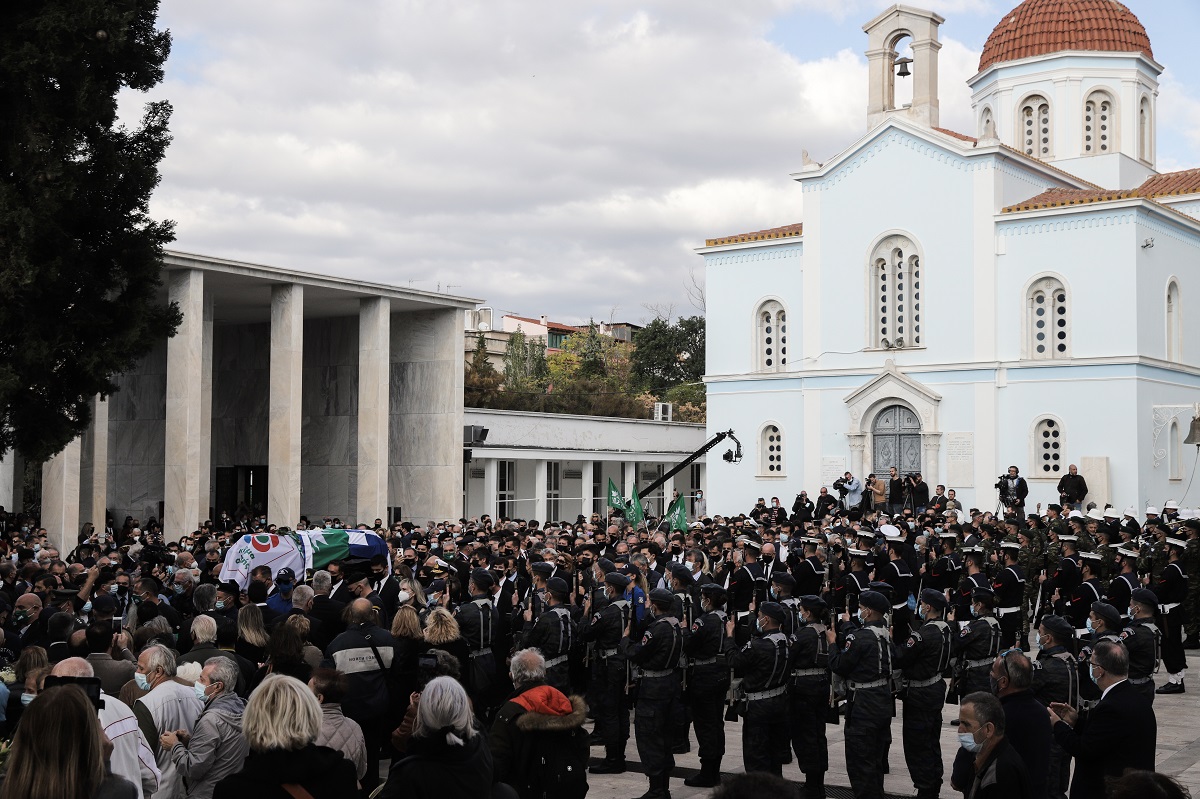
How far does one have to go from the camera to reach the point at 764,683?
10.3 metres

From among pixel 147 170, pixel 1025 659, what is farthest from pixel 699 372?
pixel 1025 659

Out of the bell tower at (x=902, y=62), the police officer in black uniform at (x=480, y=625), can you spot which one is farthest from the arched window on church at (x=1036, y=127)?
the police officer in black uniform at (x=480, y=625)

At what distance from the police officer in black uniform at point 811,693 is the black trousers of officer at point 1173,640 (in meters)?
7.27

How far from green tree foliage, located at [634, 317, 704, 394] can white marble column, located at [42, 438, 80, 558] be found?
45452mm

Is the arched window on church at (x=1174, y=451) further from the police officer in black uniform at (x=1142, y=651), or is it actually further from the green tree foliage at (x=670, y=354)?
the green tree foliage at (x=670, y=354)

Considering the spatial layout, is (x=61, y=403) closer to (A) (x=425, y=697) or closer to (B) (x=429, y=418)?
(A) (x=425, y=697)

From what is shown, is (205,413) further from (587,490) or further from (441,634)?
(441,634)

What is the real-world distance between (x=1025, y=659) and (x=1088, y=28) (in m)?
35.5

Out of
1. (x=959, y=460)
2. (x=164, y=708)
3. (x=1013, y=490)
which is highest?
(x=959, y=460)

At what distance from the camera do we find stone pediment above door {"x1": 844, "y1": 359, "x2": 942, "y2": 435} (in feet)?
109

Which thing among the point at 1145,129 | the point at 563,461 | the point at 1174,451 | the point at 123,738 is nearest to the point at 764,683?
the point at 123,738

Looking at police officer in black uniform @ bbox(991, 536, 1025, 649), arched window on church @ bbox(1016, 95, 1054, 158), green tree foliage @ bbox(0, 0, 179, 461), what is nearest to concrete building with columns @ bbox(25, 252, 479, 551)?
green tree foliage @ bbox(0, 0, 179, 461)

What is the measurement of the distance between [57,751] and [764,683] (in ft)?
22.7

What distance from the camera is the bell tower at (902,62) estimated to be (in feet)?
112
